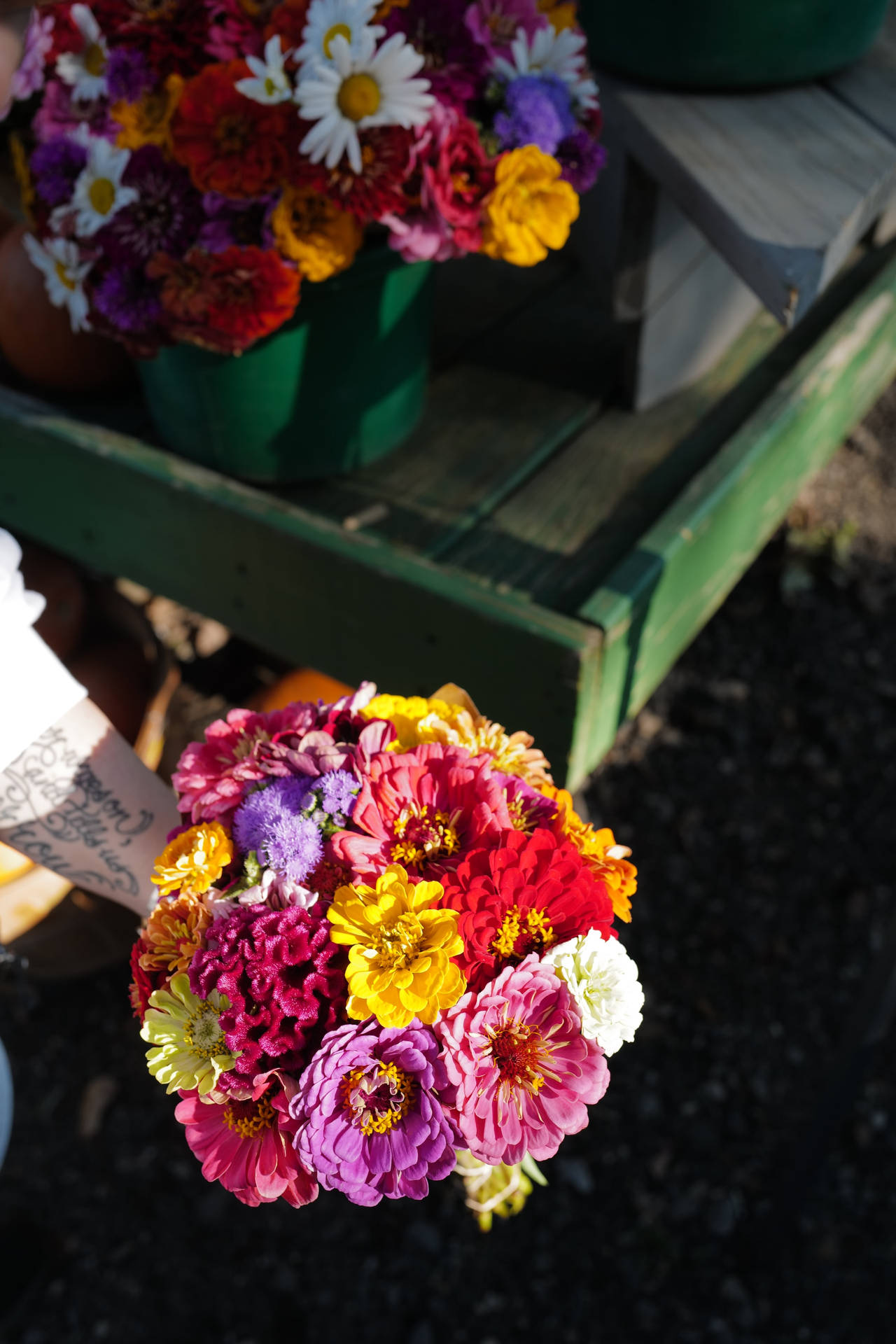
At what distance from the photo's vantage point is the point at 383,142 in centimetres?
90

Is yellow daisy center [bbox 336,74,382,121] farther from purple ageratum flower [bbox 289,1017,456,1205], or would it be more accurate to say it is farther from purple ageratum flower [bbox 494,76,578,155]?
purple ageratum flower [bbox 289,1017,456,1205]

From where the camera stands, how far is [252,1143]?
0.59 m

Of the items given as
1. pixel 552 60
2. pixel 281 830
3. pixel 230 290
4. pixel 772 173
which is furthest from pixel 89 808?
pixel 772 173

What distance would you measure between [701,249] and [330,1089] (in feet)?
4.32

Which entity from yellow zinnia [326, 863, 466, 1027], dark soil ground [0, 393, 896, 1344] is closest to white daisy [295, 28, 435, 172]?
yellow zinnia [326, 863, 466, 1027]

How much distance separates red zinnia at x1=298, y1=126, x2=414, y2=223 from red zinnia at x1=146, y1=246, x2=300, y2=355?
87 millimetres

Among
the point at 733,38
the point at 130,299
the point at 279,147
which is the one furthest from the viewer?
the point at 733,38

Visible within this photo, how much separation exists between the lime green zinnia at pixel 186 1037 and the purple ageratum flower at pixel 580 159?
2.87 ft

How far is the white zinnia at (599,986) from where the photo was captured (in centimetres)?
59

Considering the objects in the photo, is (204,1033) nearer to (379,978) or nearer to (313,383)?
(379,978)

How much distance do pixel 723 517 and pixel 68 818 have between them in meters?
0.82

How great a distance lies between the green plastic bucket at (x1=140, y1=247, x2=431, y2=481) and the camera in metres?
1.09

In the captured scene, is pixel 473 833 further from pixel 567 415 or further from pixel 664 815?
pixel 664 815

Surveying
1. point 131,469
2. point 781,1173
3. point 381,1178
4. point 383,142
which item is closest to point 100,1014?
point 131,469
